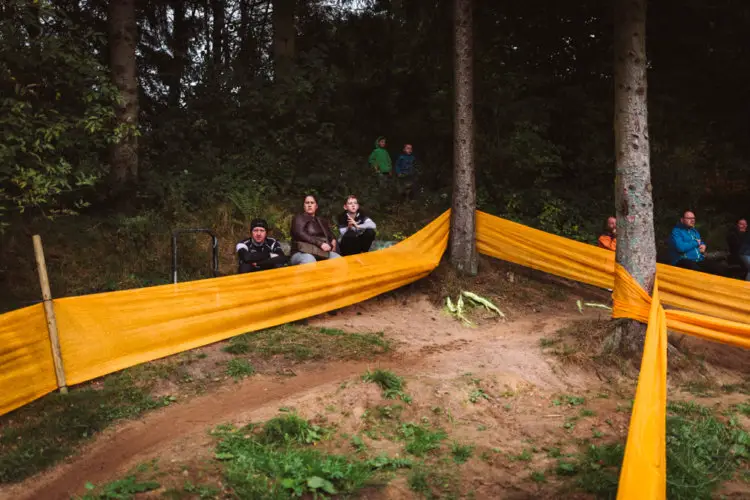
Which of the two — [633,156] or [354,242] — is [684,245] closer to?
[633,156]

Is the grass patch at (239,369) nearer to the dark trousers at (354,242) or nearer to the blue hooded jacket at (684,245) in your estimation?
the dark trousers at (354,242)

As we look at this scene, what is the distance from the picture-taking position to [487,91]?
14.4 metres

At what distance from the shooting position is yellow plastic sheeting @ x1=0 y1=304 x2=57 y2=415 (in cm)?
545

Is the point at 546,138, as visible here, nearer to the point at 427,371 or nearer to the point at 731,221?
the point at 731,221

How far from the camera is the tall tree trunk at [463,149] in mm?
9930

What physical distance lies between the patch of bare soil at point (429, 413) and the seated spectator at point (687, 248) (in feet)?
11.2

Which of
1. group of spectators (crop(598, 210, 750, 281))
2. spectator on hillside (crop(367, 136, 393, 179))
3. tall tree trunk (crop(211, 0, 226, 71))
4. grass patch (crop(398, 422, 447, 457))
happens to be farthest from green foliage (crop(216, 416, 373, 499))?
tall tree trunk (crop(211, 0, 226, 71))

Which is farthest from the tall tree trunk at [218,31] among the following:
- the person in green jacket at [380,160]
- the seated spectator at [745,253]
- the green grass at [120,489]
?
the green grass at [120,489]

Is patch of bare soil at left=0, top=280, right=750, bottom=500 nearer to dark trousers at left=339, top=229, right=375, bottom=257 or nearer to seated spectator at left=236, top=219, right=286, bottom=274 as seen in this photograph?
seated spectator at left=236, top=219, right=286, bottom=274

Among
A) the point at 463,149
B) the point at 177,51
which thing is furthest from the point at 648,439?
the point at 177,51

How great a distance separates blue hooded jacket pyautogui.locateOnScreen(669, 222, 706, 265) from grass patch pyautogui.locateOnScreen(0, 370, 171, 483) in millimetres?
8194

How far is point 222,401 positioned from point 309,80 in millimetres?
9866

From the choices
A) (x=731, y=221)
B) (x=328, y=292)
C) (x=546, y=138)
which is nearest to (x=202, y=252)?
(x=328, y=292)

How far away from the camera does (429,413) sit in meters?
5.97
